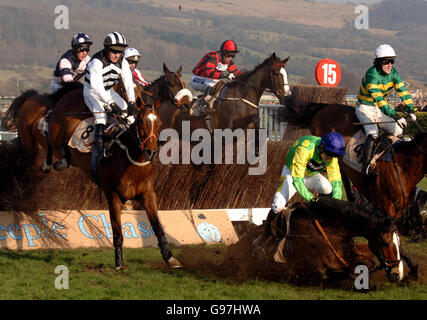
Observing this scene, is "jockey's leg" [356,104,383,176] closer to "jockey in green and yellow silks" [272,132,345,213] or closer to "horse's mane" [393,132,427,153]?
"horse's mane" [393,132,427,153]

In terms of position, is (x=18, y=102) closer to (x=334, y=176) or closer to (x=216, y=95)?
(x=216, y=95)

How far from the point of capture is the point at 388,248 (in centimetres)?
582

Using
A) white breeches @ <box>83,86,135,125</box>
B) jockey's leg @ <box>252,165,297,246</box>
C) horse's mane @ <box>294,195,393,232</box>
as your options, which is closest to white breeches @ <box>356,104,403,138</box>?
jockey's leg @ <box>252,165,297,246</box>

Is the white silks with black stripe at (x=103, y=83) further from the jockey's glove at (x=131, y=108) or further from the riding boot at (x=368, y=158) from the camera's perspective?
the riding boot at (x=368, y=158)

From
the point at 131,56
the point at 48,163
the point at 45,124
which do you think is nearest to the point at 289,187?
the point at 48,163

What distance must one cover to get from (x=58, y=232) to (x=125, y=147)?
5.98 feet

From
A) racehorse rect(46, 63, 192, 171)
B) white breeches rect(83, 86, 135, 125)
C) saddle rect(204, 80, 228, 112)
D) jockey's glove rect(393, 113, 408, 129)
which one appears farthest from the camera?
saddle rect(204, 80, 228, 112)

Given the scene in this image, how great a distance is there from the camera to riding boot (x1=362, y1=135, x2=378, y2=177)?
836 centimetres

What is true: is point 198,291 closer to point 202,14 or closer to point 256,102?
point 256,102

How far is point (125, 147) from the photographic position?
7.14 meters

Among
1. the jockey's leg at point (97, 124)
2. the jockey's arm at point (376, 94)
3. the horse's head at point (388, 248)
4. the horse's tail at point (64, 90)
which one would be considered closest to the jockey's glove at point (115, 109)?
the jockey's leg at point (97, 124)

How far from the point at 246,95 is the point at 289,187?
5641 millimetres

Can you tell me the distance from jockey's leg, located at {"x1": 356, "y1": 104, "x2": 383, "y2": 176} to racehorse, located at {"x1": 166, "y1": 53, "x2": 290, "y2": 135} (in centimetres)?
300

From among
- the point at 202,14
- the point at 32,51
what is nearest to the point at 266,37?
the point at 202,14
